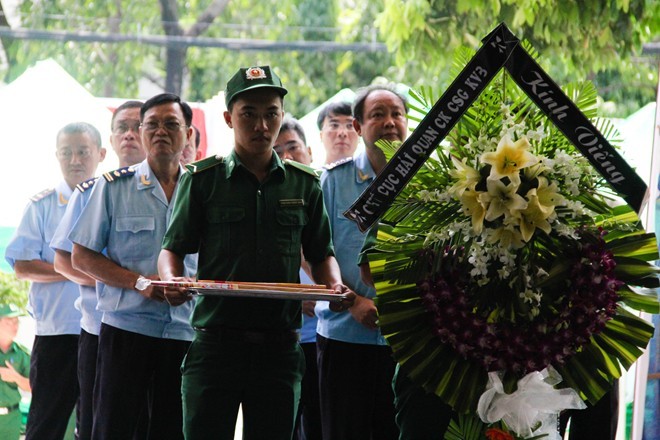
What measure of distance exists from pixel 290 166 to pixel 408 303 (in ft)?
3.44

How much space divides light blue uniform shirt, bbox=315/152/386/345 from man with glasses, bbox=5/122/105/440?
1.44 meters

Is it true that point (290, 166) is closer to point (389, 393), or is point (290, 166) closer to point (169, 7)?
point (389, 393)

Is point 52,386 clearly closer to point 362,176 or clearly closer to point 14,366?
point 14,366

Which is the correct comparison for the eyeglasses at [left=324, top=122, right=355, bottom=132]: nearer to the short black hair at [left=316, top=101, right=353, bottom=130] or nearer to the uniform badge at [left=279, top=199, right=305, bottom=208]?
the short black hair at [left=316, top=101, right=353, bottom=130]

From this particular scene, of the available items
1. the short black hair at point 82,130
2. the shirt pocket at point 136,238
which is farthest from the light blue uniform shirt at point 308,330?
the short black hair at point 82,130

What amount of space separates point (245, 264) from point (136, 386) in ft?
2.67

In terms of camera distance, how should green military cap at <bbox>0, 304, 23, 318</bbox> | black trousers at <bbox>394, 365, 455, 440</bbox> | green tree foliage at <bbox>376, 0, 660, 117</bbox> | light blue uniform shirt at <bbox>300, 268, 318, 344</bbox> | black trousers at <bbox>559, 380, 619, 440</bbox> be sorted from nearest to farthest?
black trousers at <bbox>394, 365, 455, 440</bbox> → black trousers at <bbox>559, 380, 619, 440</bbox> → light blue uniform shirt at <bbox>300, 268, 318, 344</bbox> → green military cap at <bbox>0, 304, 23, 318</bbox> → green tree foliage at <bbox>376, 0, 660, 117</bbox>

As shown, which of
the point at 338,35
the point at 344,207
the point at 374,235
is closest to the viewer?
the point at 374,235

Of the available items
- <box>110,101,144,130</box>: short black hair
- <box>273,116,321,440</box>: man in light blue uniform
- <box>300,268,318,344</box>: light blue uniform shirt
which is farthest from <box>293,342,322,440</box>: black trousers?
<box>110,101,144,130</box>: short black hair

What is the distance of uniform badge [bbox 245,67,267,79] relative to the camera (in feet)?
10.8

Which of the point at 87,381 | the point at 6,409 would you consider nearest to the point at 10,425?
the point at 6,409

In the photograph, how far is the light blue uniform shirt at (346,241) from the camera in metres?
3.79

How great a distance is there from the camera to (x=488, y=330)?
7.79ft

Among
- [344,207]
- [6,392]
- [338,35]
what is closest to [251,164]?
[344,207]
